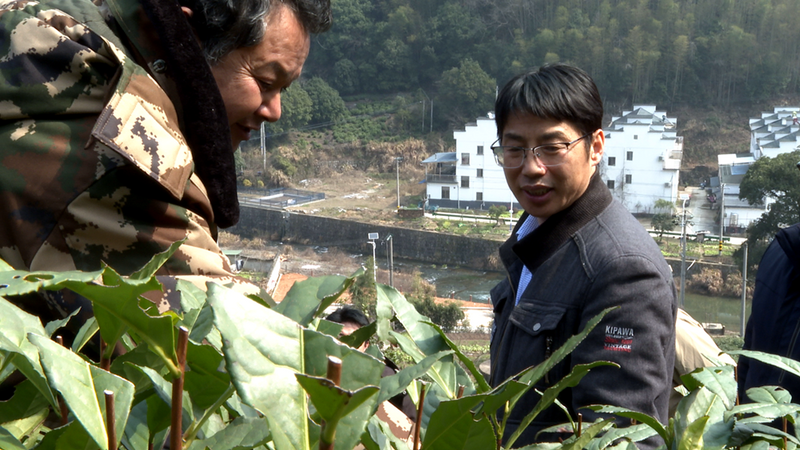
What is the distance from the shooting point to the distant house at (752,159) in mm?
11492

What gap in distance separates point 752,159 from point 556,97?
1356cm

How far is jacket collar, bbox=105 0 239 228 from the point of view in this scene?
1.87 ft

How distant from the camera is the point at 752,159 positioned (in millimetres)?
13008

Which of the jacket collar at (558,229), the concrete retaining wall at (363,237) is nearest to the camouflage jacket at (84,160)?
the jacket collar at (558,229)

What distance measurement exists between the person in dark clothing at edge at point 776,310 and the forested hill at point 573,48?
15.7 meters

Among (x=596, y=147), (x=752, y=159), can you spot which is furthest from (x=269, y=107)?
(x=752, y=159)

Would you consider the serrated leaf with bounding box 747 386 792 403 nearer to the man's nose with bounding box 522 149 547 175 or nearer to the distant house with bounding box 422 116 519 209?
the man's nose with bounding box 522 149 547 175

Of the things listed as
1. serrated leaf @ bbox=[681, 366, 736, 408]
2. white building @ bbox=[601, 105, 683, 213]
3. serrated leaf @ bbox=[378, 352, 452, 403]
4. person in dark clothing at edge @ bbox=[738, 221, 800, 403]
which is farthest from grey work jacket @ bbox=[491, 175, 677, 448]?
white building @ bbox=[601, 105, 683, 213]

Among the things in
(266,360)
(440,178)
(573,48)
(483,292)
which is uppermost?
(573,48)

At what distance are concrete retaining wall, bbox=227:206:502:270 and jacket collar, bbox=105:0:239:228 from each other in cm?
1132

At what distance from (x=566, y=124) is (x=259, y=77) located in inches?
16.6

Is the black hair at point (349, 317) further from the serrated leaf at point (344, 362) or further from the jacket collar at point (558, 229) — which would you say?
the serrated leaf at point (344, 362)

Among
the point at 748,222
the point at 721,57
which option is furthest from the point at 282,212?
the point at 721,57

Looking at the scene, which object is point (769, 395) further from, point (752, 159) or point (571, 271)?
point (752, 159)
